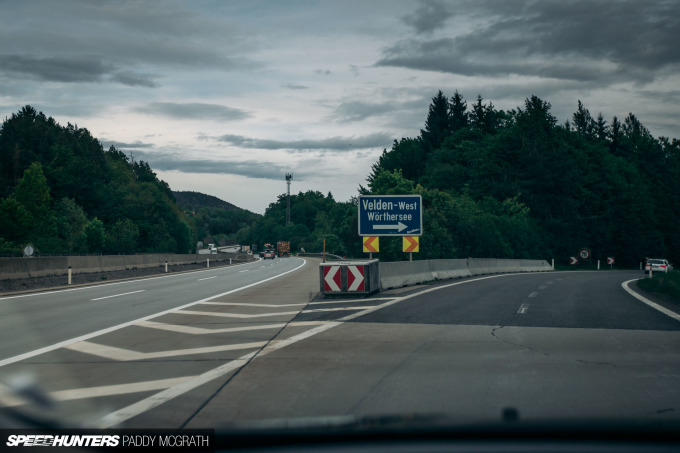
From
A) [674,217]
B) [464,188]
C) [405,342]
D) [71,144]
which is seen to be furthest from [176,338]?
[71,144]

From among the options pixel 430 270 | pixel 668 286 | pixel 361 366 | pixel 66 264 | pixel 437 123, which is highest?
pixel 437 123

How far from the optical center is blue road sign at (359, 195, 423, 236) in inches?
932

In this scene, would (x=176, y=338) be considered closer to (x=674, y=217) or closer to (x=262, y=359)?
(x=262, y=359)

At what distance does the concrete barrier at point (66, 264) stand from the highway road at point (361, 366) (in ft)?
43.6

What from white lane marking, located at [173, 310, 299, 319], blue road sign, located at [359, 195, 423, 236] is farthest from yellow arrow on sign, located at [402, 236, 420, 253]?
white lane marking, located at [173, 310, 299, 319]

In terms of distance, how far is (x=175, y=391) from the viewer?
6.76 meters

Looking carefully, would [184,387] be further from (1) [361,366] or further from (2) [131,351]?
(2) [131,351]

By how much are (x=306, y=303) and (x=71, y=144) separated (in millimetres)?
119153

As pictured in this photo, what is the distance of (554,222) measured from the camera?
82.1m

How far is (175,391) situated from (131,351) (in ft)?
9.99

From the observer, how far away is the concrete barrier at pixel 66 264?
24580 mm

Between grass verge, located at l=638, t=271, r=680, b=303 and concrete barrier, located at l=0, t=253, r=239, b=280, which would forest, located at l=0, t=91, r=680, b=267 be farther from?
grass verge, located at l=638, t=271, r=680, b=303

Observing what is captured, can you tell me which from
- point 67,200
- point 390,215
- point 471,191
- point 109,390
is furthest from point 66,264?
point 67,200

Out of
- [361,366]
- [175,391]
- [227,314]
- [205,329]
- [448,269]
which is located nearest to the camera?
[175,391]
